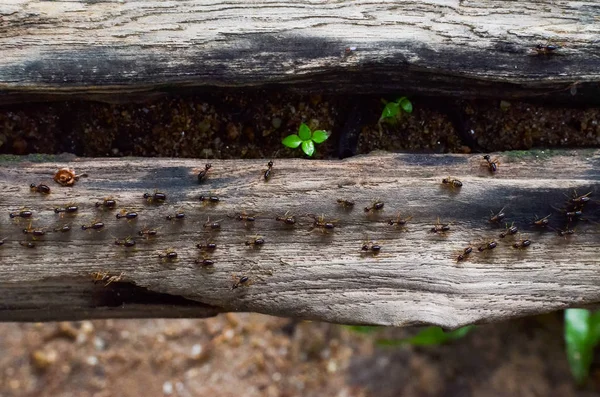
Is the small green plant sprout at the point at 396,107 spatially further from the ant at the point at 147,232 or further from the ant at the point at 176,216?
the ant at the point at 147,232

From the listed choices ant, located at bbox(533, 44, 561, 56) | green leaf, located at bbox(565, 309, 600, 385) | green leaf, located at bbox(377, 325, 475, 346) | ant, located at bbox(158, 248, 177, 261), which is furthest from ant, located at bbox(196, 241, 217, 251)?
green leaf, located at bbox(565, 309, 600, 385)

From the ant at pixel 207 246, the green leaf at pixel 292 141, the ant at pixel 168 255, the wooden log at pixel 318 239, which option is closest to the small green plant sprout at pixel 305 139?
the green leaf at pixel 292 141

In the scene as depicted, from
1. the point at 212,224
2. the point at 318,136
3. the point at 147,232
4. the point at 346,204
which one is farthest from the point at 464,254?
the point at 147,232

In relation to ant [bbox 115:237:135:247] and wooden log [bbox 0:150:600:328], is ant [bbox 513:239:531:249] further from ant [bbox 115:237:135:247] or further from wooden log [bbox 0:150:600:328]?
ant [bbox 115:237:135:247]

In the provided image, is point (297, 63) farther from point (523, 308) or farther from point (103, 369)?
point (103, 369)

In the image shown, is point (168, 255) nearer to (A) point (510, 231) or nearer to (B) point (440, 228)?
(B) point (440, 228)

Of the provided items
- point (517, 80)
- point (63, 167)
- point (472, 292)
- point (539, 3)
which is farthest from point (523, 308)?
point (63, 167)
